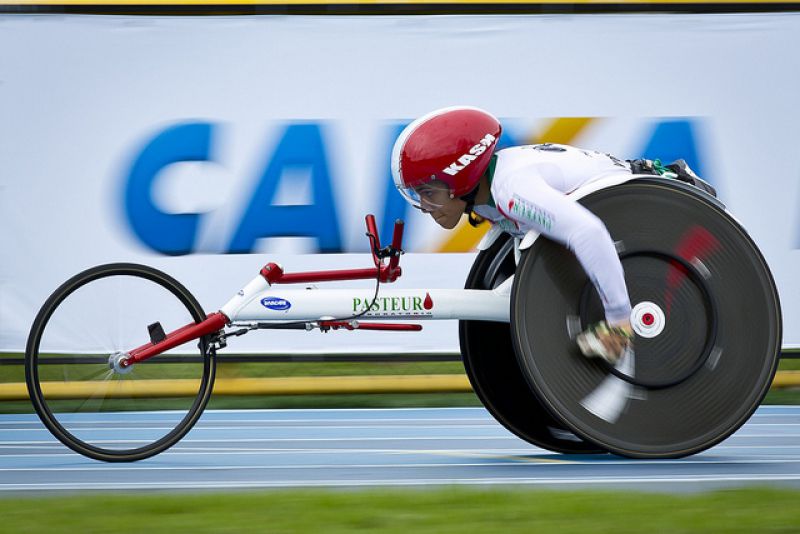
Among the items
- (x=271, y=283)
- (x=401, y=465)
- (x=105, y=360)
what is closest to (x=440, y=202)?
(x=271, y=283)

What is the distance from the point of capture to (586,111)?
7133 mm

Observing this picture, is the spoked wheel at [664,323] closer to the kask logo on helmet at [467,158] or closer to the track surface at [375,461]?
the track surface at [375,461]

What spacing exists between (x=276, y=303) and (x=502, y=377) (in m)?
0.94

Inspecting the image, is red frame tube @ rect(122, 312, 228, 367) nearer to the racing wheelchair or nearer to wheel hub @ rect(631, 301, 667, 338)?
the racing wheelchair

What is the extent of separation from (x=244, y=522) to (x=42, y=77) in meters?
4.11

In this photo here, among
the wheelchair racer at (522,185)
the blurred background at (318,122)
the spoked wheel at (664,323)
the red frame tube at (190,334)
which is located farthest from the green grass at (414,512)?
the blurred background at (318,122)

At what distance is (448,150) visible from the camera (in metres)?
4.67

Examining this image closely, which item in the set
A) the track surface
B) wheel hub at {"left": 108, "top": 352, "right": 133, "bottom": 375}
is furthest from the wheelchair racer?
wheel hub at {"left": 108, "top": 352, "right": 133, "bottom": 375}

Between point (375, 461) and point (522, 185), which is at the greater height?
point (522, 185)

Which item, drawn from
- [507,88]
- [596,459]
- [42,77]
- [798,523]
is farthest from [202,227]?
[798,523]

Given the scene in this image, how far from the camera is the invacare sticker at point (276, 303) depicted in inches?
193

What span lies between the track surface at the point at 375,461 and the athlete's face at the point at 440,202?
88cm

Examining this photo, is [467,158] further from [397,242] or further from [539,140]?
[539,140]

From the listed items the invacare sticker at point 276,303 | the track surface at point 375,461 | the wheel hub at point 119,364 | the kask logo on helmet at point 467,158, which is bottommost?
the track surface at point 375,461
